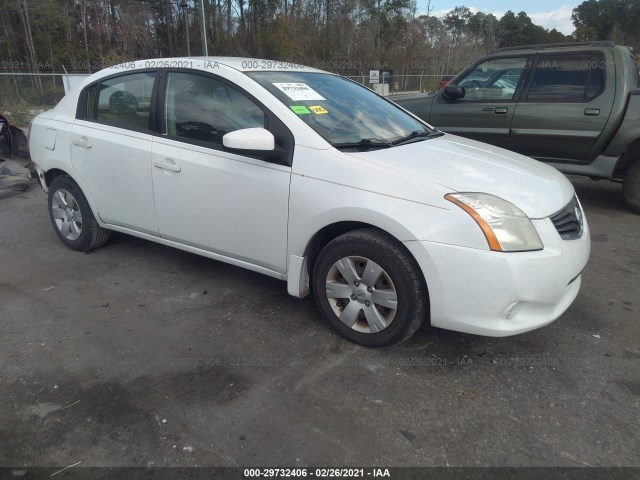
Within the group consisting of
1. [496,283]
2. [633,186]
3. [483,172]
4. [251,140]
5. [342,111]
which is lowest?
[633,186]

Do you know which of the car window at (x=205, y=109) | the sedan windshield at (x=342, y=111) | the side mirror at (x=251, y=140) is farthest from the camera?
the car window at (x=205, y=109)

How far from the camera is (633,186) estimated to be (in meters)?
5.55

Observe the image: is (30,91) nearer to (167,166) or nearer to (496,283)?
(167,166)

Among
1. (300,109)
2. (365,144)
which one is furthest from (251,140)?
(365,144)

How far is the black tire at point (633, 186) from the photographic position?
548cm

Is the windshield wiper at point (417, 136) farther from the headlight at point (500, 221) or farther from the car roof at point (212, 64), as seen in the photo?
the car roof at point (212, 64)

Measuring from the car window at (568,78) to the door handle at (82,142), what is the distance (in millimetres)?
4991

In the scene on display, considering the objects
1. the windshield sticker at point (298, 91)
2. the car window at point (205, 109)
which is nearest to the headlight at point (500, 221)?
the windshield sticker at point (298, 91)

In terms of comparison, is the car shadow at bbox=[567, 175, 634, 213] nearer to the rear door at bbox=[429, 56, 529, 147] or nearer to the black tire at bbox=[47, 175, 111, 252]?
the rear door at bbox=[429, 56, 529, 147]

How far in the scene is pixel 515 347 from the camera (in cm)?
294

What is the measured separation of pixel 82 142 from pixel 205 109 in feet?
4.33

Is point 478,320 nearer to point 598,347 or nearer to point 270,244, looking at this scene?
point 598,347

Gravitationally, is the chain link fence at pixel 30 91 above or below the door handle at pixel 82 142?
below

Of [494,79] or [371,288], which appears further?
[494,79]
